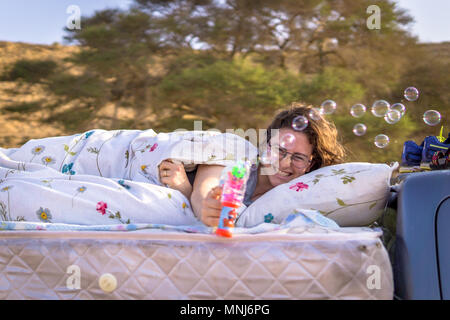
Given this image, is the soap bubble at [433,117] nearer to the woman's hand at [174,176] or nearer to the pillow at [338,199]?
the pillow at [338,199]

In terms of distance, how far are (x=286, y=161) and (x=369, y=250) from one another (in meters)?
0.63

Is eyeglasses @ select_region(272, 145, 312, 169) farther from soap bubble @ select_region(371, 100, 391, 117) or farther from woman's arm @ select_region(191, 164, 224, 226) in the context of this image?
soap bubble @ select_region(371, 100, 391, 117)

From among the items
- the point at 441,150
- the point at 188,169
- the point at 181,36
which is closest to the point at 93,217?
the point at 188,169

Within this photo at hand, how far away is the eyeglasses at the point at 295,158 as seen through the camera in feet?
5.42

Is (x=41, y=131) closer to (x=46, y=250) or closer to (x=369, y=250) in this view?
(x=46, y=250)

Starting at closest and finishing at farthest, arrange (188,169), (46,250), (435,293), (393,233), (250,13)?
1. (435,293)
2. (46,250)
3. (393,233)
4. (188,169)
5. (250,13)

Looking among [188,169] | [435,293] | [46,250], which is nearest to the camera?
[435,293]

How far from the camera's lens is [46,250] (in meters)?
1.14

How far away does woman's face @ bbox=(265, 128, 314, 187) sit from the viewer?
1651mm

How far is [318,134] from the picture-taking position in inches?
67.0
